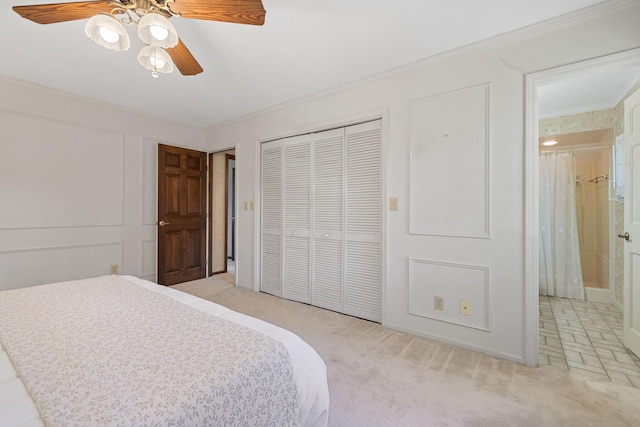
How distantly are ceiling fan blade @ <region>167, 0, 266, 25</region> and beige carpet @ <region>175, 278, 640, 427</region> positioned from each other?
6.89ft

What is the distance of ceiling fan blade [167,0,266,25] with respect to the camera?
133 centimetres

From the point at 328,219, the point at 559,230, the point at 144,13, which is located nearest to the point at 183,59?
the point at 144,13

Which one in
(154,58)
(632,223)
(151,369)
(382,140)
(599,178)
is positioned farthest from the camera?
(599,178)

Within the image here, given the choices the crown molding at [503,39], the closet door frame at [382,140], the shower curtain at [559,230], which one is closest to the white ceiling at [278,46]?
the crown molding at [503,39]

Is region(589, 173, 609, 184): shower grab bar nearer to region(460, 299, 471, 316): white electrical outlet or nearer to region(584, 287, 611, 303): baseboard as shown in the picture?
region(584, 287, 611, 303): baseboard

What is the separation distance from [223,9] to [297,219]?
226 centimetres

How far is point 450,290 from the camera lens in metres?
2.30

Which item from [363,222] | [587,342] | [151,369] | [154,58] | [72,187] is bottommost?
[587,342]

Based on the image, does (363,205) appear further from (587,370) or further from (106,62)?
(106,62)

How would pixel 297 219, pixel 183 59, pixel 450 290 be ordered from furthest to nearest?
pixel 297 219
pixel 450 290
pixel 183 59

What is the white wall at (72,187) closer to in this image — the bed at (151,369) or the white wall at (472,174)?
the bed at (151,369)

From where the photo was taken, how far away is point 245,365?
3.05 feet

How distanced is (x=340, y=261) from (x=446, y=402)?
161 centimetres

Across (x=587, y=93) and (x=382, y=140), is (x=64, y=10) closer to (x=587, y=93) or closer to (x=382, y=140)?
(x=382, y=140)
